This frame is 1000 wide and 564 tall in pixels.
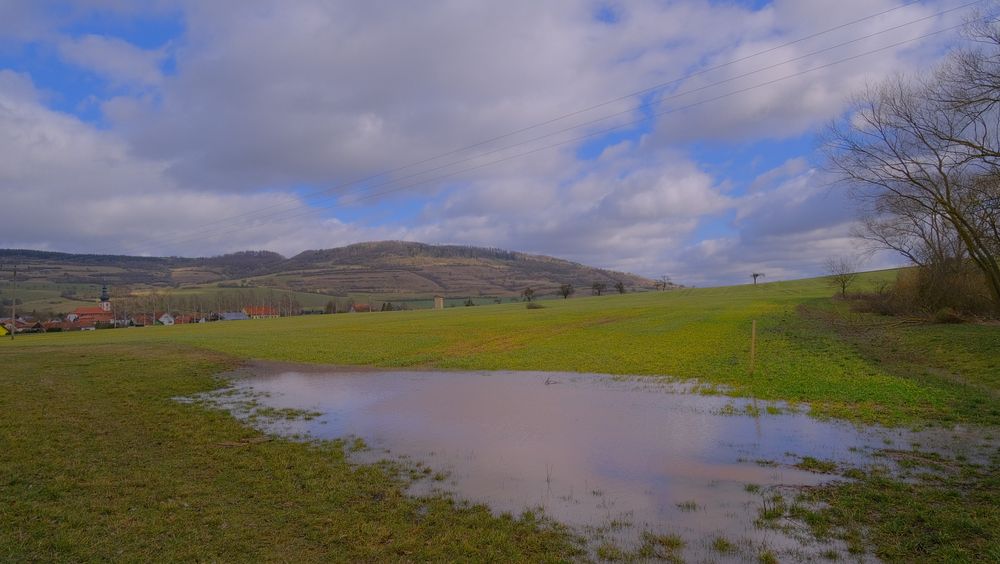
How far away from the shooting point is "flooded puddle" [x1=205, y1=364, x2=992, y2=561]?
311 inches

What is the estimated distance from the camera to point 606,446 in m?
12.0

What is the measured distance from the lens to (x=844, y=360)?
76.5 ft

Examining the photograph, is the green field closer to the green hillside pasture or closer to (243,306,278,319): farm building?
the green hillside pasture

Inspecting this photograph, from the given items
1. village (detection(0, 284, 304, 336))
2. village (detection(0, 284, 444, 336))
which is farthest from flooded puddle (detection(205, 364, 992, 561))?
village (detection(0, 284, 304, 336))

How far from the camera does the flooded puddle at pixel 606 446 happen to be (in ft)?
25.9

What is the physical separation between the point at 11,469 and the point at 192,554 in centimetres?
587

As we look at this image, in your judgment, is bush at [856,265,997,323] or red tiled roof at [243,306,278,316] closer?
bush at [856,265,997,323]

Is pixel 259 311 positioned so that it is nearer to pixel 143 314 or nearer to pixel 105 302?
pixel 143 314

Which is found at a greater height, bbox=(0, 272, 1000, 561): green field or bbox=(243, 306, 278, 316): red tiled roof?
bbox=(0, 272, 1000, 561): green field

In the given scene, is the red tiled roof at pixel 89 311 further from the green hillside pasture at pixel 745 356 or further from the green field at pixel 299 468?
the green field at pixel 299 468

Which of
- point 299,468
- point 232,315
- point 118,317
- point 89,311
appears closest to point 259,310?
point 232,315

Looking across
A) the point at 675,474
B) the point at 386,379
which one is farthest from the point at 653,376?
the point at 675,474

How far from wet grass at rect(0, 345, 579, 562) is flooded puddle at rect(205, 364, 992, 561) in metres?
0.92

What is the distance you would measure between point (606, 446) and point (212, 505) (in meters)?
7.64
